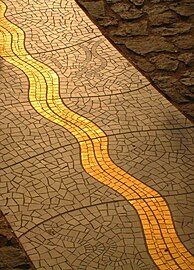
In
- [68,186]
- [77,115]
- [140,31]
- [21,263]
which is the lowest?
[21,263]

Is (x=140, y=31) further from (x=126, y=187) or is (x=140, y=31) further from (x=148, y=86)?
(x=126, y=187)

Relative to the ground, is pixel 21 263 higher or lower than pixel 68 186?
lower

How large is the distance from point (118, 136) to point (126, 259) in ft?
4.68

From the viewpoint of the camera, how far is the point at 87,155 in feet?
21.1

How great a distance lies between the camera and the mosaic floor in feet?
18.4

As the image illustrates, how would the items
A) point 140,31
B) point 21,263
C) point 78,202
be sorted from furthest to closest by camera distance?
point 140,31, point 78,202, point 21,263

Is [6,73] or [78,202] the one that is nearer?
[78,202]

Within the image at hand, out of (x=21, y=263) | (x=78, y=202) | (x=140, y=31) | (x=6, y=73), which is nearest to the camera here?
(x=21, y=263)

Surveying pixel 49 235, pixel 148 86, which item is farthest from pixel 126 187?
pixel 148 86

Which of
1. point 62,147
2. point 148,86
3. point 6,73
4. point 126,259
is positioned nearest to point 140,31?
point 148,86

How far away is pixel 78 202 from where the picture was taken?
19.5ft

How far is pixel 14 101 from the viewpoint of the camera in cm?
701

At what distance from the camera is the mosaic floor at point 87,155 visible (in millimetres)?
5594

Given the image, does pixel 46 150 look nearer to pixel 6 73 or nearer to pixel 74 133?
pixel 74 133
